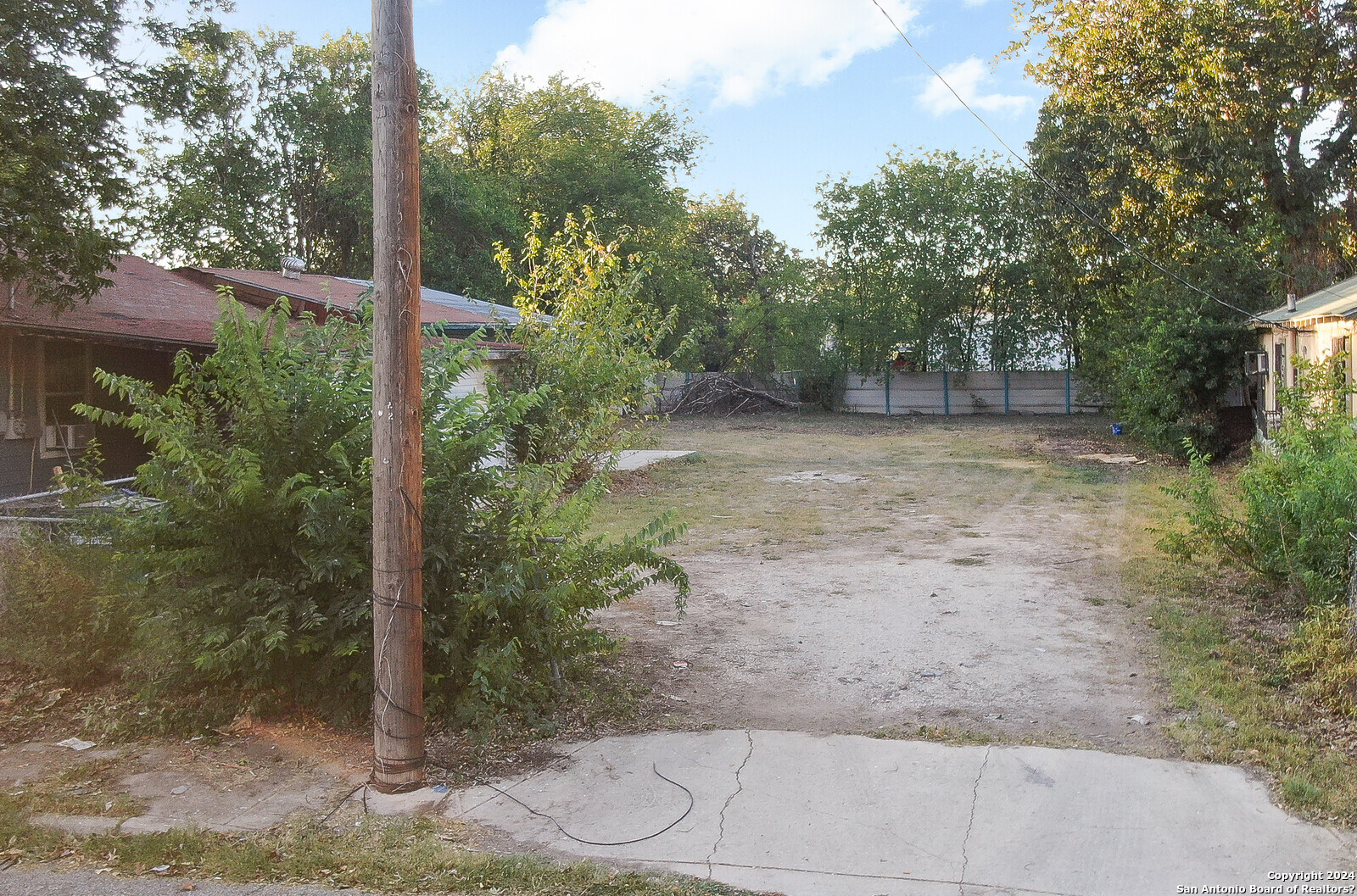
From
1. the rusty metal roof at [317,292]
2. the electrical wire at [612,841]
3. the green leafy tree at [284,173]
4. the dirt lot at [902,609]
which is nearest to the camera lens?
the electrical wire at [612,841]

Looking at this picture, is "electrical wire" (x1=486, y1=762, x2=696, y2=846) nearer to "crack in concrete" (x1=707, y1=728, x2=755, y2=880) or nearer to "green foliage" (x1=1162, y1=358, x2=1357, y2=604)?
"crack in concrete" (x1=707, y1=728, x2=755, y2=880)

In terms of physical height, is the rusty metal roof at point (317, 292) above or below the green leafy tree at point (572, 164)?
below

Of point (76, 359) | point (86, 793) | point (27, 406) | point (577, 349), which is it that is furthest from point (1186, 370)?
point (86, 793)

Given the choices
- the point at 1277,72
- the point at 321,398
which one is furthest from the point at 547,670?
the point at 1277,72

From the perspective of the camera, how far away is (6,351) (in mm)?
10969

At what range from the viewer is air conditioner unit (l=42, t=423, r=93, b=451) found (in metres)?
11.5

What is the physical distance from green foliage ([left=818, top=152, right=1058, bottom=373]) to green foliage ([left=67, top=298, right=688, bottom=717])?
1203 inches

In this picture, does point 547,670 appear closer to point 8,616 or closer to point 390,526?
point 390,526

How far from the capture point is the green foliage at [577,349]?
1475 cm

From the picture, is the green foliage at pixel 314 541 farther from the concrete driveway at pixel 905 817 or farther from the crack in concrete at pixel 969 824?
the crack in concrete at pixel 969 824

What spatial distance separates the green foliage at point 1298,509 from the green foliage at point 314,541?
4956mm

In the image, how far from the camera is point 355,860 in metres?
4.07

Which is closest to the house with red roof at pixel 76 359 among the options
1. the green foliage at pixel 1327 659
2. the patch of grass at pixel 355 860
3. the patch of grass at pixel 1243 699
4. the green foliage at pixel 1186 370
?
the patch of grass at pixel 355 860

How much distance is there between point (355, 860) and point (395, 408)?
2022 millimetres
